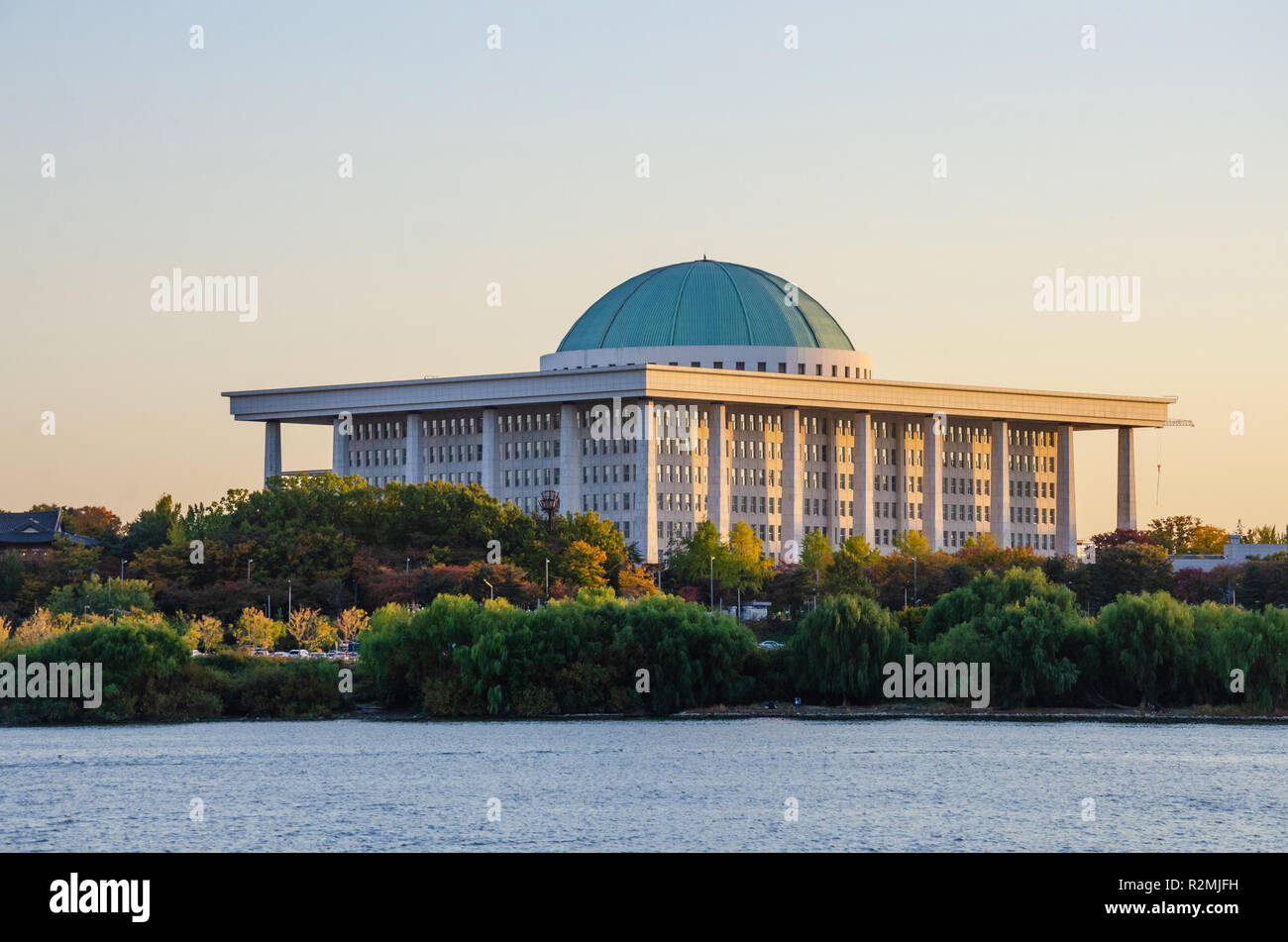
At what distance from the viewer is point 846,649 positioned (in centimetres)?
10781

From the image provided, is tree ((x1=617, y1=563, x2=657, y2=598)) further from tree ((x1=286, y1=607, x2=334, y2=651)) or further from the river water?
the river water

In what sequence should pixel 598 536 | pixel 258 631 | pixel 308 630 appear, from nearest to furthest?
pixel 258 631 < pixel 308 630 < pixel 598 536

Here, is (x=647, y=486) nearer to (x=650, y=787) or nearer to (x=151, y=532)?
(x=151, y=532)

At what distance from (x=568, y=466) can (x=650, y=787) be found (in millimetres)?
124581

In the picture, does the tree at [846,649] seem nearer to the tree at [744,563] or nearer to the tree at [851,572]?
the tree at [851,572]

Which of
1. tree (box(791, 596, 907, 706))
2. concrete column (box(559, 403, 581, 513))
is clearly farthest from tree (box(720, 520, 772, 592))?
tree (box(791, 596, 907, 706))

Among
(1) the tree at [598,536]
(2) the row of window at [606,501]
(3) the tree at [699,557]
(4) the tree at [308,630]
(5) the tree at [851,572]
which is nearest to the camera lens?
(4) the tree at [308,630]

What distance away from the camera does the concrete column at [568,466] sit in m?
196

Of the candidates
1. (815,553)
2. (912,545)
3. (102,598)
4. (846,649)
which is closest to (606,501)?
(815,553)

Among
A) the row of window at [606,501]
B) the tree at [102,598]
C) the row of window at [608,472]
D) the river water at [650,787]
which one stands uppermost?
the row of window at [608,472]

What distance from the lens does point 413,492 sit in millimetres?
159875

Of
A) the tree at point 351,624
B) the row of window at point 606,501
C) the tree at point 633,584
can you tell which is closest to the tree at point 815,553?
the tree at point 633,584

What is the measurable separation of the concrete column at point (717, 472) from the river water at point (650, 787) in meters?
93.6
